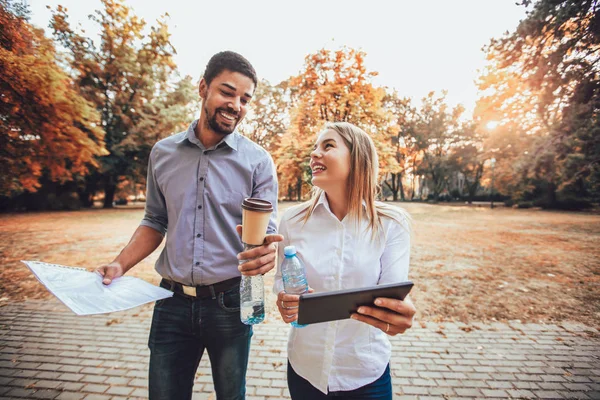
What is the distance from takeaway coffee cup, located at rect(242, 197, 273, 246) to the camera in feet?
4.39

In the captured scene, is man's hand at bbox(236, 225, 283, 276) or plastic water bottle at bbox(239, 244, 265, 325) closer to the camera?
man's hand at bbox(236, 225, 283, 276)

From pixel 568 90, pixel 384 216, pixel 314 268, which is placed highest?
pixel 568 90

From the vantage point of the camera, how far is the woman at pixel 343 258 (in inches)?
60.4

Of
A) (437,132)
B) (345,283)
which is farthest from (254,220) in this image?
(437,132)

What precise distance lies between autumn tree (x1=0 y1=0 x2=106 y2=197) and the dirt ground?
3.41 metres

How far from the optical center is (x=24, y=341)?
3898 millimetres

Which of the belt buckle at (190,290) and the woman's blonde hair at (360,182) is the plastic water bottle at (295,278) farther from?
the belt buckle at (190,290)

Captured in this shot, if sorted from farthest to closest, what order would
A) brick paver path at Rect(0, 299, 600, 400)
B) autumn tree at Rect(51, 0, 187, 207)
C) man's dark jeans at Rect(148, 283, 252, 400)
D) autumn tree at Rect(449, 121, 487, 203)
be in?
autumn tree at Rect(449, 121, 487, 203) → autumn tree at Rect(51, 0, 187, 207) → brick paver path at Rect(0, 299, 600, 400) → man's dark jeans at Rect(148, 283, 252, 400)

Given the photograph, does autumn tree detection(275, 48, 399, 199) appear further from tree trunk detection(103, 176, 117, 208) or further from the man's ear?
tree trunk detection(103, 176, 117, 208)

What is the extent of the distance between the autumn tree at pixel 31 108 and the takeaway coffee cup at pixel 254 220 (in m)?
2.98

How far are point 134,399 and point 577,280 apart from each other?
9.22 meters

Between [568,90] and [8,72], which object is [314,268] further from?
[568,90]

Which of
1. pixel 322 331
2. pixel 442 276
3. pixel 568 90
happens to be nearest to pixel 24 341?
pixel 322 331

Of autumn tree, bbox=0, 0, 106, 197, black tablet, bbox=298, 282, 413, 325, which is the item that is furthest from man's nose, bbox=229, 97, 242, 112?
autumn tree, bbox=0, 0, 106, 197
